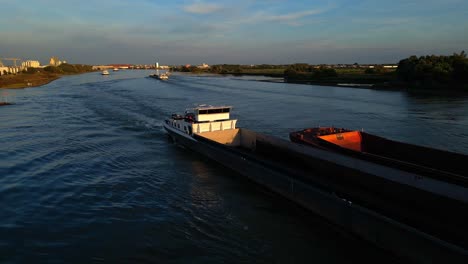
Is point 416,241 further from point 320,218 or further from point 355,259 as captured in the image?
point 320,218

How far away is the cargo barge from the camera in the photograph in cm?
909

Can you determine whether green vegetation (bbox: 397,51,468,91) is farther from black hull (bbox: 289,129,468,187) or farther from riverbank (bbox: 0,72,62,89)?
riverbank (bbox: 0,72,62,89)

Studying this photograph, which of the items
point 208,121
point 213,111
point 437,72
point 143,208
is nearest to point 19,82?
point 208,121

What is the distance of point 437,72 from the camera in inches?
2430

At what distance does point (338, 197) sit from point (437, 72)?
6475cm

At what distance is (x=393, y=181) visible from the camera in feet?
40.8

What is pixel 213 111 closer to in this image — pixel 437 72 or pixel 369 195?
pixel 369 195

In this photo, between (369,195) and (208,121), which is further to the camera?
(208,121)

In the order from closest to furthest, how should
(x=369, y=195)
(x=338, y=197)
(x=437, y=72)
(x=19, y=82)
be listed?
(x=338, y=197)
(x=369, y=195)
(x=437, y=72)
(x=19, y=82)

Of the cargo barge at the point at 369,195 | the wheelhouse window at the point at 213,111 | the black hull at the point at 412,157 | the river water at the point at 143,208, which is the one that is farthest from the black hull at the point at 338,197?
the wheelhouse window at the point at 213,111

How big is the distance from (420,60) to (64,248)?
77163 mm

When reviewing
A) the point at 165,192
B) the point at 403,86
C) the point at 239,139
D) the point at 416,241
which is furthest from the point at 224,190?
the point at 403,86

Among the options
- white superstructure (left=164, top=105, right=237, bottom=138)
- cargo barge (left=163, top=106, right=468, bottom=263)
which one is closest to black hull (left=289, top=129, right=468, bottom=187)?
cargo barge (left=163, top=106, right=468, bottom=263)

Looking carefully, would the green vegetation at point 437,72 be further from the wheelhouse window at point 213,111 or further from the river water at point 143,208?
the wheelhouse window at point 213,111
